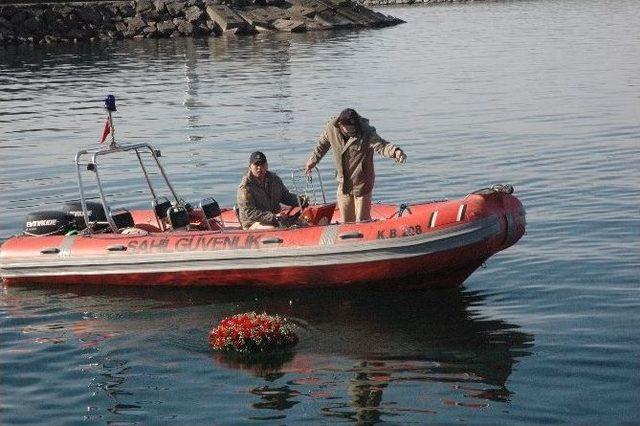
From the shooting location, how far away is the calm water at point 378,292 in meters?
11.7

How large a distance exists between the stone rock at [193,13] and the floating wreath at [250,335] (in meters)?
55.8

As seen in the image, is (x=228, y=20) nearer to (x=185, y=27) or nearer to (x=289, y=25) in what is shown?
(x=185, y=27)

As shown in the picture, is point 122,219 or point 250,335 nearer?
point 250,335

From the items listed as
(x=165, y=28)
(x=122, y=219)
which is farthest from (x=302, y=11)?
(x=122, y=219)

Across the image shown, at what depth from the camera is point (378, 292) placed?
15.0m

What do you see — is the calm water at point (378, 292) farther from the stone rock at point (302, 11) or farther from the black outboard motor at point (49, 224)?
the stone rock at point (302, 11)

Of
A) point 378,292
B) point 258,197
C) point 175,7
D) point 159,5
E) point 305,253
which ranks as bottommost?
point 378,292

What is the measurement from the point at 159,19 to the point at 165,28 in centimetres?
141

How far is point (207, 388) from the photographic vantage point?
12008 mm

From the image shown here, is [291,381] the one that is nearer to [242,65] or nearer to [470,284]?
[470,284]

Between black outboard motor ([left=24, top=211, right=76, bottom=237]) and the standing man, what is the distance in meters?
3.79

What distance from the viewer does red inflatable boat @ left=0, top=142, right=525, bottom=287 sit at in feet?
46.7

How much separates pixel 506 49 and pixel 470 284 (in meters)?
38.9

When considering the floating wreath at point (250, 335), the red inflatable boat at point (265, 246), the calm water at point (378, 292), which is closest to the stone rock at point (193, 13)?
the calm water at point (378, 292)
